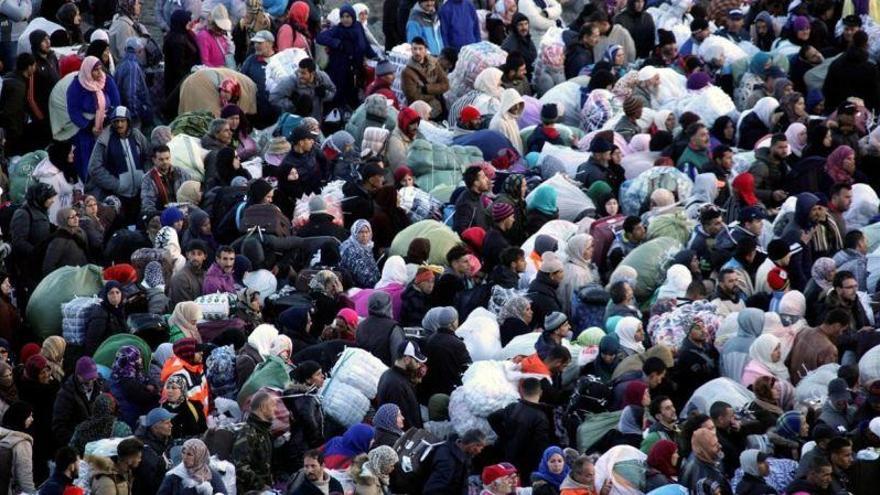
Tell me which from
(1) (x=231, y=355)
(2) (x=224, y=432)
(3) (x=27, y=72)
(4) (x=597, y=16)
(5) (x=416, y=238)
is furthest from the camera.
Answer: (4) (x=597, y=16)

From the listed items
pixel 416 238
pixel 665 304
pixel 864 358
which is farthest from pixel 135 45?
pixel 864 358

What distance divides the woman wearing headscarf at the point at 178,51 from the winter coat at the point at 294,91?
0.96 metres

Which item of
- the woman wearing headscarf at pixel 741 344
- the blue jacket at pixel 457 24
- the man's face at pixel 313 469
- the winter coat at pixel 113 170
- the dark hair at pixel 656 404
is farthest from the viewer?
the blue jacket at pixel 457 24

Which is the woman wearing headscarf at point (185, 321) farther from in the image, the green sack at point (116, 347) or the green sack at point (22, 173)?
the green sack at point (22, 173)

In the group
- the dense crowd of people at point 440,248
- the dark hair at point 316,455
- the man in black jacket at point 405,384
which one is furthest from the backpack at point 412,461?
the dark hair at point 316,455

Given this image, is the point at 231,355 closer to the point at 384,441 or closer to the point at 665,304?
the point at 384,441

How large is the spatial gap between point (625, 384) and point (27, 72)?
25.6 ft

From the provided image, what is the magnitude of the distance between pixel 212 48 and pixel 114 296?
576 centimetres

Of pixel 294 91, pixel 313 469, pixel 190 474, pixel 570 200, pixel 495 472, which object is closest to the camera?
pixel 190 474

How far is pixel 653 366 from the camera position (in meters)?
18.1

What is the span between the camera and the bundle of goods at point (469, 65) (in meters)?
24.7

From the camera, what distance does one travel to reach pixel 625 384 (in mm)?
17984

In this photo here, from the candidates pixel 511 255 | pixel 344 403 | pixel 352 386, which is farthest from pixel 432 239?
pixel 344 403

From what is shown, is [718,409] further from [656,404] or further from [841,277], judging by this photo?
[841,277]
